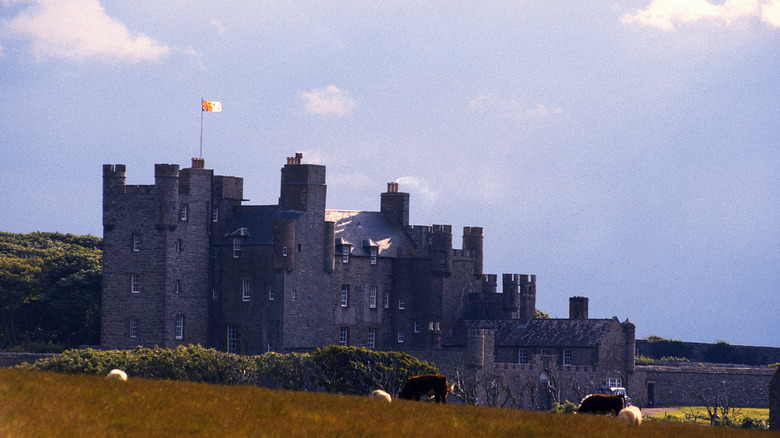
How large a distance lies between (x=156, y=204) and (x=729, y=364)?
169 feet

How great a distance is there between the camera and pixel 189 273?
8488 cm

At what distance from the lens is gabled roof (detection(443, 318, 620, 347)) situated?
89000mm

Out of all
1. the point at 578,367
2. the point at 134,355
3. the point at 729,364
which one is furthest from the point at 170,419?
the point at 729,364

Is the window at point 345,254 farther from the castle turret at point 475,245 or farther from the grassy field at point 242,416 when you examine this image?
the grassy field at point 242,416

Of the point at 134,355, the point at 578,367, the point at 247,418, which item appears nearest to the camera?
the point at 247,418

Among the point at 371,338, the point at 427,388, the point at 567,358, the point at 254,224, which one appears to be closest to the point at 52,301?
the point at 254,224

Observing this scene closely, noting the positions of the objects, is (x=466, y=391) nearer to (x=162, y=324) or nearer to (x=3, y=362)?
(x=162, y=324)

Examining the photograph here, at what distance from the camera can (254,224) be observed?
86875 millimetres

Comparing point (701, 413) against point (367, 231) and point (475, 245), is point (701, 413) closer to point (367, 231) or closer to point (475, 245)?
point (475, 245)

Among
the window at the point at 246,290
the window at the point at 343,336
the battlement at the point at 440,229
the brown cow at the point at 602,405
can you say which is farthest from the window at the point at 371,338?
the brown cow at the point at 602,405

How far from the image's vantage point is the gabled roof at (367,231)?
301ft

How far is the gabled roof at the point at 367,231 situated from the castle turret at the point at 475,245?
204 inches

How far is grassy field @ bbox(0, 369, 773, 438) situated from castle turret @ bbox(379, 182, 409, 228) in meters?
60.5

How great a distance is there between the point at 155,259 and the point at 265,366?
13.3 metres
